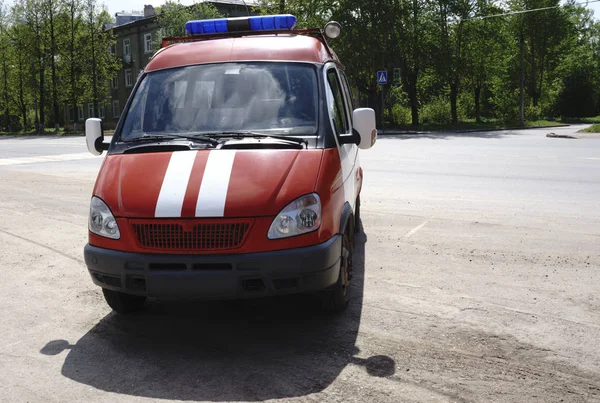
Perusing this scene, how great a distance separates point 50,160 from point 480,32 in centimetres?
3337

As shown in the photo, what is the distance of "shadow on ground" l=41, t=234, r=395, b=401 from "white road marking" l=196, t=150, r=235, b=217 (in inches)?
36.4

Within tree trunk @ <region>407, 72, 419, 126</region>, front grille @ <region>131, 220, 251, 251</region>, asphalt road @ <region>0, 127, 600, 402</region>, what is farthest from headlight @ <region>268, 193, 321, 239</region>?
tree trunk @ <region>407, 72, 419, 126</region>

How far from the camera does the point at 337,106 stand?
215 inches

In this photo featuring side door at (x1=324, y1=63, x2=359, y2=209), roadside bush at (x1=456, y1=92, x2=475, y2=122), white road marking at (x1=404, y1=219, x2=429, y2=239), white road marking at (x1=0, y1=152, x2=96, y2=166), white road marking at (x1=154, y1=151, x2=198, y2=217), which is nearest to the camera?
white road marking at (x1=154, y1=151, x2=198, y2=217)

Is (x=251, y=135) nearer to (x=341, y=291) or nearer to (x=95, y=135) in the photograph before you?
(x=341, y=291)

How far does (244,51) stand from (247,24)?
742 millimetres

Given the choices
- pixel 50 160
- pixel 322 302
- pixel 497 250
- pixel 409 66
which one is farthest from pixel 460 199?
pixel 409 66

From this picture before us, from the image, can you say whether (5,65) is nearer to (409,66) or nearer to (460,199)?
(409,66)

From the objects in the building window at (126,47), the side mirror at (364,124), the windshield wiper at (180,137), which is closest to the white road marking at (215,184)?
the windshield wiper at (180,137)

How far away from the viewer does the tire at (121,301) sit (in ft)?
15.7

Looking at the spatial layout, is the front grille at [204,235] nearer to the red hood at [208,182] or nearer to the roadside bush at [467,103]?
the red hood at [208,182]

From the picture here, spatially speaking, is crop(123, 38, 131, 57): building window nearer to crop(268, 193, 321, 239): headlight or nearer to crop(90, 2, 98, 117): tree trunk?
crop(90, 2, 98, 117): tree trunk

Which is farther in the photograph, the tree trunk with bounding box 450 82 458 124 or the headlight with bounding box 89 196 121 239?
the tree trunk with bounding box 450 82 458 124

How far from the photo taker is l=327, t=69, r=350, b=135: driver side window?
5.17m
